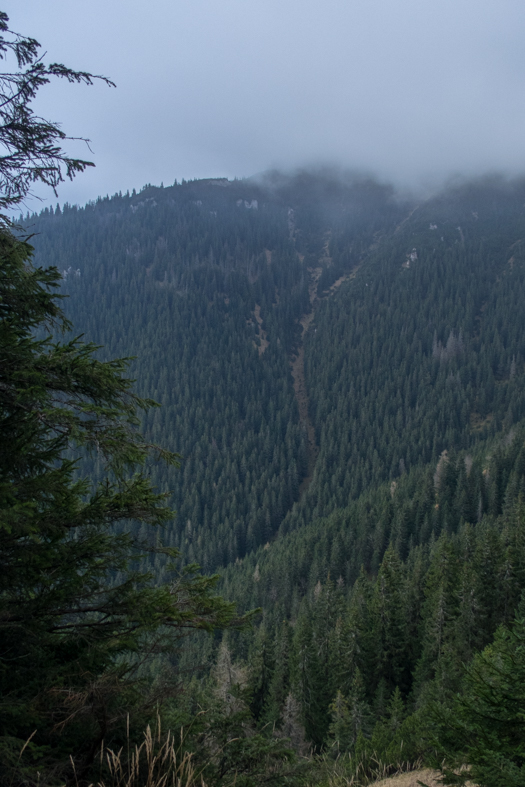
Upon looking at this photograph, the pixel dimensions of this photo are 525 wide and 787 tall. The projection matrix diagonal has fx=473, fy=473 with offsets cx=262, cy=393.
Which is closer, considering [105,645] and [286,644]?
[105,645]

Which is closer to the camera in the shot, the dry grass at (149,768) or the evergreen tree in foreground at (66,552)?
the dry grass at (149,768)

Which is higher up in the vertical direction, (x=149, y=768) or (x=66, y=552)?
(x=66, y=552)

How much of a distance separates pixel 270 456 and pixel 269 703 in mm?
158025

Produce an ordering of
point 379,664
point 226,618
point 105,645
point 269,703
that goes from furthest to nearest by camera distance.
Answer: point 269,703, point 379,664, point 226,618, point 105,645

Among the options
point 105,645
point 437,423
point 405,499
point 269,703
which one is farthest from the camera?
point 437,423

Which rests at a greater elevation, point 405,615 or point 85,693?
point 85,693

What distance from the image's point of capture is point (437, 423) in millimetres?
181500

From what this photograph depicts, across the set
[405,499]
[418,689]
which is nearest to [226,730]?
[418,689]

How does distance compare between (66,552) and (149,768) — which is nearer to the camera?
(149,768)

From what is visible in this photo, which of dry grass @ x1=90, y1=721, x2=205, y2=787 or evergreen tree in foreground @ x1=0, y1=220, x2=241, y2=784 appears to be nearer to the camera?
dry grass @ x1=90, y1=721, x2=205, y2=787

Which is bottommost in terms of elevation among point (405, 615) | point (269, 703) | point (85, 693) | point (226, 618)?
point (269, 703)

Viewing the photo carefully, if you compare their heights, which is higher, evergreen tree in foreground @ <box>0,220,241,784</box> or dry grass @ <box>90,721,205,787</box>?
evergreen tree in foreground @ <box>0,220,241,784</box>

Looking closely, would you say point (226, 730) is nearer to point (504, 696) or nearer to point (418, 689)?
point (504, 696)

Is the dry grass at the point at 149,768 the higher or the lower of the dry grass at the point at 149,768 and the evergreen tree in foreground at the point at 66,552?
the lower
